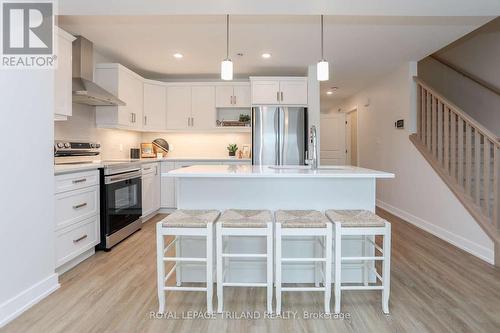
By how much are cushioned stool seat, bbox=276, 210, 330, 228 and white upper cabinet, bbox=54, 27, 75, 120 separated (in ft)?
8.14

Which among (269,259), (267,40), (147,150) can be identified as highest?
(267,40)

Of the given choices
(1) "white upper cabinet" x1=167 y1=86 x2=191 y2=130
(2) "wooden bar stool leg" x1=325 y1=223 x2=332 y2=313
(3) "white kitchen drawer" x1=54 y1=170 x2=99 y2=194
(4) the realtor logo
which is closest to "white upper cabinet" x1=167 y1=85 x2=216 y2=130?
(1) "white upper cabinet" x1=167 y1=86 x2=191 y2=130

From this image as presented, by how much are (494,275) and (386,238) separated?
1463 millimetres

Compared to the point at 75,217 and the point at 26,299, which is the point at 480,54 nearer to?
the point at 75,217

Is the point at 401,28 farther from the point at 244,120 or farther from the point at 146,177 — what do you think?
the point at 146,177

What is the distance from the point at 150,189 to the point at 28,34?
2.60 meters

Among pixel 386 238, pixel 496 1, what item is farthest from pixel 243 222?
pixel 496 1

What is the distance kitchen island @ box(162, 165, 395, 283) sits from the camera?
2447mm

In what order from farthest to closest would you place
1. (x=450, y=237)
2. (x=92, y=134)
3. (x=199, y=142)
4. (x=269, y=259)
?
(x=199, y=142)
(x=92, y=134)
(x=450, y=237)
(x=269, y=259)

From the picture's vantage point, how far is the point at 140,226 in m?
4.07

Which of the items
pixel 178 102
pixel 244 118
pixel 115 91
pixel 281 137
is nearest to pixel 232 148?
pixel 244 118

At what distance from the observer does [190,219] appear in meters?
2.05

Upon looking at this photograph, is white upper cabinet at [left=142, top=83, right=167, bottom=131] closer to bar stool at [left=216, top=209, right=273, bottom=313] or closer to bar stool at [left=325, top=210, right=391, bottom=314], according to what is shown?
bar stool at [left=216, top=209, right=273, bottom=313]

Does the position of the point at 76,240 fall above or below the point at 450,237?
above
